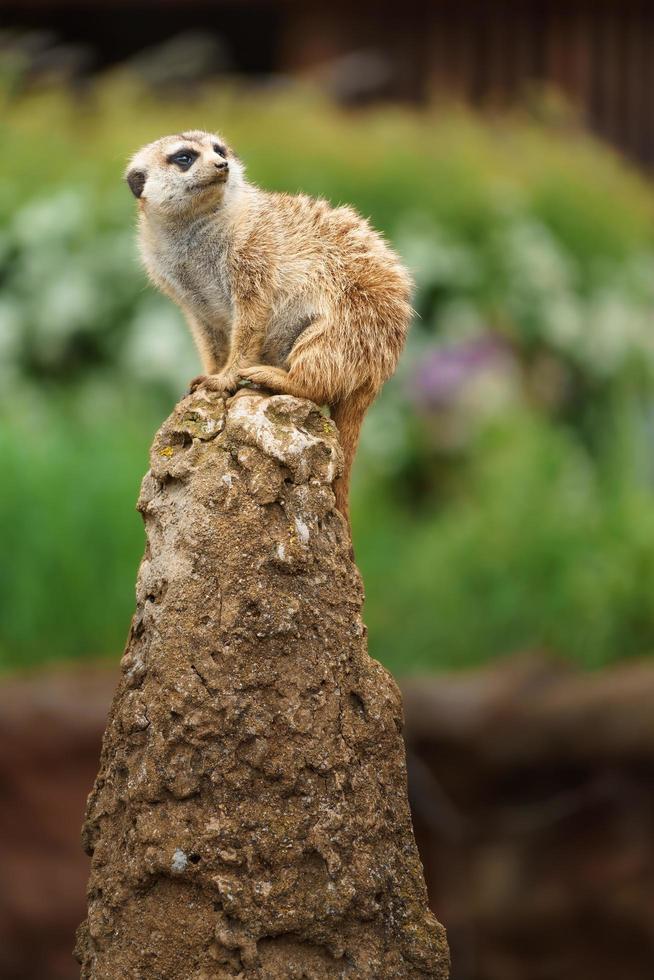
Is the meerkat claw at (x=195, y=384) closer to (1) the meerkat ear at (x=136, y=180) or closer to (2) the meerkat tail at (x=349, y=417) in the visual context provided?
(2) the meerkat tail at (x=349, y=417)

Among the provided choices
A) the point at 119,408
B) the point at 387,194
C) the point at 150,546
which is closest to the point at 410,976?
the point at 150,546

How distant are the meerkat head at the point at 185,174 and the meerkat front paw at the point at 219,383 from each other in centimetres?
51

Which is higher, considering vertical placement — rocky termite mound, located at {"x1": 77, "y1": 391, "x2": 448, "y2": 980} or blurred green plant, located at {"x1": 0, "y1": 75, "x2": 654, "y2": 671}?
blurred green plant, located at {"x1": 0, "y1": 75, "x2": 654, "y2": 671}

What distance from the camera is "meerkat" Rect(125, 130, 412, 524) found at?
3.09 meters

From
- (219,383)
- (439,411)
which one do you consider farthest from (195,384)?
(439,411)

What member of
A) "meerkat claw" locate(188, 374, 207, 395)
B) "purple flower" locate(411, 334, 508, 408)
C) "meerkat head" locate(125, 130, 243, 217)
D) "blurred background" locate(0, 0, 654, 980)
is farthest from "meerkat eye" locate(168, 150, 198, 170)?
"purple flower" locate(411, 334, 508, 408)

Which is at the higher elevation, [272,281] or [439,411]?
[439,411]

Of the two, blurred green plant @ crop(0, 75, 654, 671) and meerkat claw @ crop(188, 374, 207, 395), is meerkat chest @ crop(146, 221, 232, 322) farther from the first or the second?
blurred green plant @ crop(0, 75, 654, 671)

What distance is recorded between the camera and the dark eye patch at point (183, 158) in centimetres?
335

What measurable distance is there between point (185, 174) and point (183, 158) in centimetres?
7

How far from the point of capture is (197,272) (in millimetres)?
3334

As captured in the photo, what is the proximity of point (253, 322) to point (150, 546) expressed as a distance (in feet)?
1.96

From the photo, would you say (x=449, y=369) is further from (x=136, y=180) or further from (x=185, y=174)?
(x=185, y=174)

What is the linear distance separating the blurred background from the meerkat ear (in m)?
3.09
